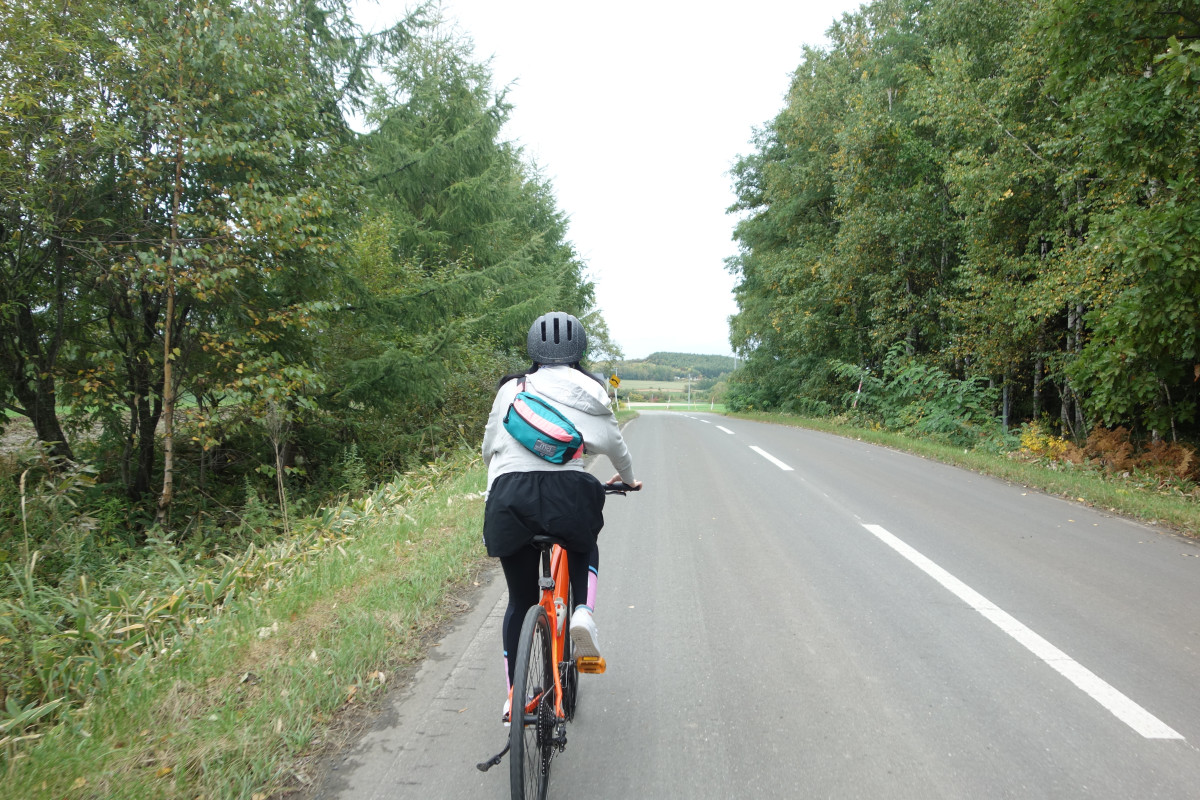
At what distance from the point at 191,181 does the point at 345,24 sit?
4448 mm

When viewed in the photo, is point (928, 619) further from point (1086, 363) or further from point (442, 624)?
point (1086, 363)

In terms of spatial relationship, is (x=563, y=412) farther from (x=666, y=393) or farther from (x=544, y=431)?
(x=666, y=393)

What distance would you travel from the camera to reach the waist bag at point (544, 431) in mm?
2473

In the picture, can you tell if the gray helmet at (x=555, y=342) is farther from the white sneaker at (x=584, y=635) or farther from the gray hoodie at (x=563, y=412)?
the white sneaker at (x=584, y=635)

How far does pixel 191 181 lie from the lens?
7.99 m

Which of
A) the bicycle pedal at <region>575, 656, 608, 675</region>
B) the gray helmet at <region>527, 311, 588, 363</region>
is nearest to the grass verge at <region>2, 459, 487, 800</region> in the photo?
the bicycle pedal at <region>575, 656, 608, 675</region>

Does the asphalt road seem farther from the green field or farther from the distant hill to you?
the distant hill

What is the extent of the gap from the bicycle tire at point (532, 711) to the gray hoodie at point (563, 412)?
1.78ft

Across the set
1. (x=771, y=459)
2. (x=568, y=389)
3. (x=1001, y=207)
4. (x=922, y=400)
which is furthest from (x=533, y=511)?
(x=922, y=400)

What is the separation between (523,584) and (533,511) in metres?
0.38

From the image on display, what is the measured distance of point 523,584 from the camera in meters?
2.65

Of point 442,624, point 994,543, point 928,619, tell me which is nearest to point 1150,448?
point 994,543

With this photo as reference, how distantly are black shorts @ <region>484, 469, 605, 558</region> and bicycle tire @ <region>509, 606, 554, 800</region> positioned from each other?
0.90 ft

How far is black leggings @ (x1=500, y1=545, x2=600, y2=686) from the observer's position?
2.60 m
